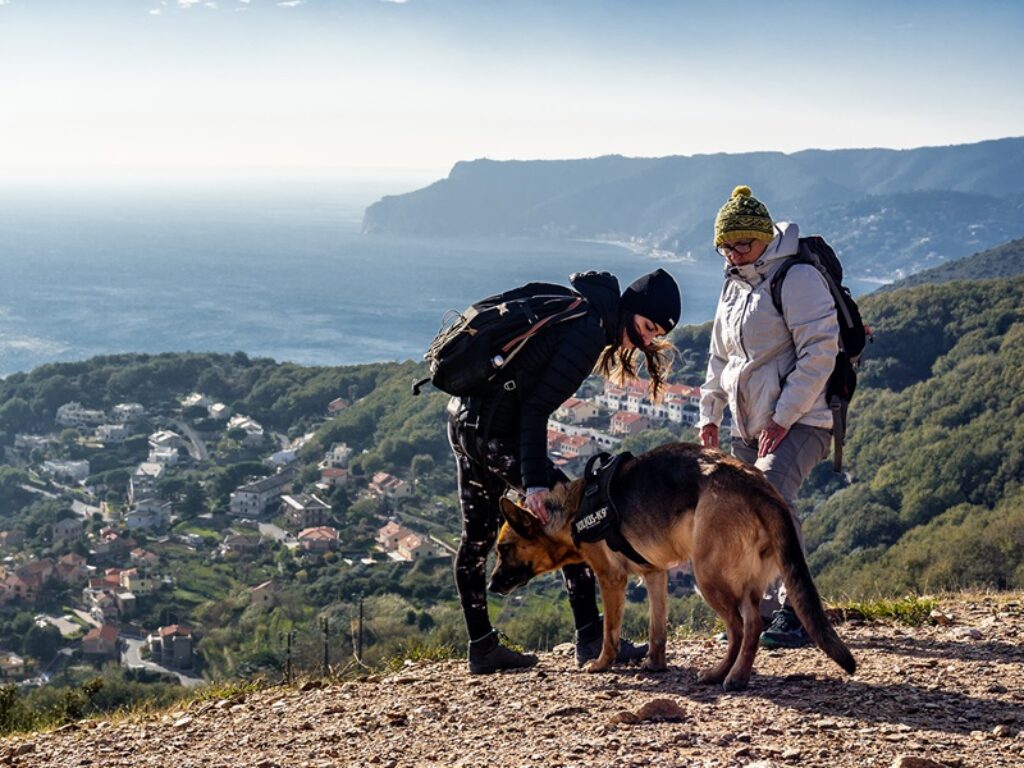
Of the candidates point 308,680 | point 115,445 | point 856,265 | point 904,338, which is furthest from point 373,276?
point 308,680

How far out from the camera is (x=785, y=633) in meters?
4.73

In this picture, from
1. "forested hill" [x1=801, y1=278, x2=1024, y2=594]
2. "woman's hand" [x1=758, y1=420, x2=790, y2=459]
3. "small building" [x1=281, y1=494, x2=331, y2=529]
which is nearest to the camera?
A: "woman's hand" [x1=758, y1=420, x2=790, y2=459]

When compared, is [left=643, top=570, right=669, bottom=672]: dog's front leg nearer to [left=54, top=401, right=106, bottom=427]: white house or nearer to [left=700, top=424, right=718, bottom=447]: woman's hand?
[left=700, top=424, right=718, bottom=447]: woman's hand

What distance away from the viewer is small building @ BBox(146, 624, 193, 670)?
3039 centimetres

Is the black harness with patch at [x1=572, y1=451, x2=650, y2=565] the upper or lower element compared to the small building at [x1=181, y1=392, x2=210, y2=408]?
upper

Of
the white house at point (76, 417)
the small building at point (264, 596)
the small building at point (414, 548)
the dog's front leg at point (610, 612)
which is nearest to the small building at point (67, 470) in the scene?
the white house at point (76, 417)

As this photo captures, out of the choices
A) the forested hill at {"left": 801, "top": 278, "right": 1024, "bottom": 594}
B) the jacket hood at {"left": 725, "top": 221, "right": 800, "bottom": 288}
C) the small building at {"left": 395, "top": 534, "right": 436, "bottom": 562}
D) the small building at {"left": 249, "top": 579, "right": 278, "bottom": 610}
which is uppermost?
the jacket hood at {"left": 725, "top": 221, "right": 800, "bottom": 288}

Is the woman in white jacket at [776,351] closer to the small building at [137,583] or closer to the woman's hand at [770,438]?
the woman's hand at [770,438]

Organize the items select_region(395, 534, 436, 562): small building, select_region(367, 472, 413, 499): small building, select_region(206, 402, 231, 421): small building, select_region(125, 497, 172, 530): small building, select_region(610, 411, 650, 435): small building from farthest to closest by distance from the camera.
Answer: select_region(206, 402, 231, 421): small building → select_region(610, 411, 650, 435): small building → select_region(367, 472, 413, 499): small building → select_region(125, 497, 172, 530): small building → select_region(395, 534, 436, 562): small building

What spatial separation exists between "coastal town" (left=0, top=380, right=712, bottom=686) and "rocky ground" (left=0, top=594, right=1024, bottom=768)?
18183mm

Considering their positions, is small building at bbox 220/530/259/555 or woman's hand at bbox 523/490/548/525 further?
small building at bbox 220/530/259/555

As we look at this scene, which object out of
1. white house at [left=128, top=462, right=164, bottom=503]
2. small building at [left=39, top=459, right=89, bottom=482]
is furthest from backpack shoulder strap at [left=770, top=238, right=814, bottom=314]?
small building at [left=39, top=459, right=89, bottom=482]

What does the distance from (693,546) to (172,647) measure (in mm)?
30519

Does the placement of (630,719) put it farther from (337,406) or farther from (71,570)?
(337,406)
